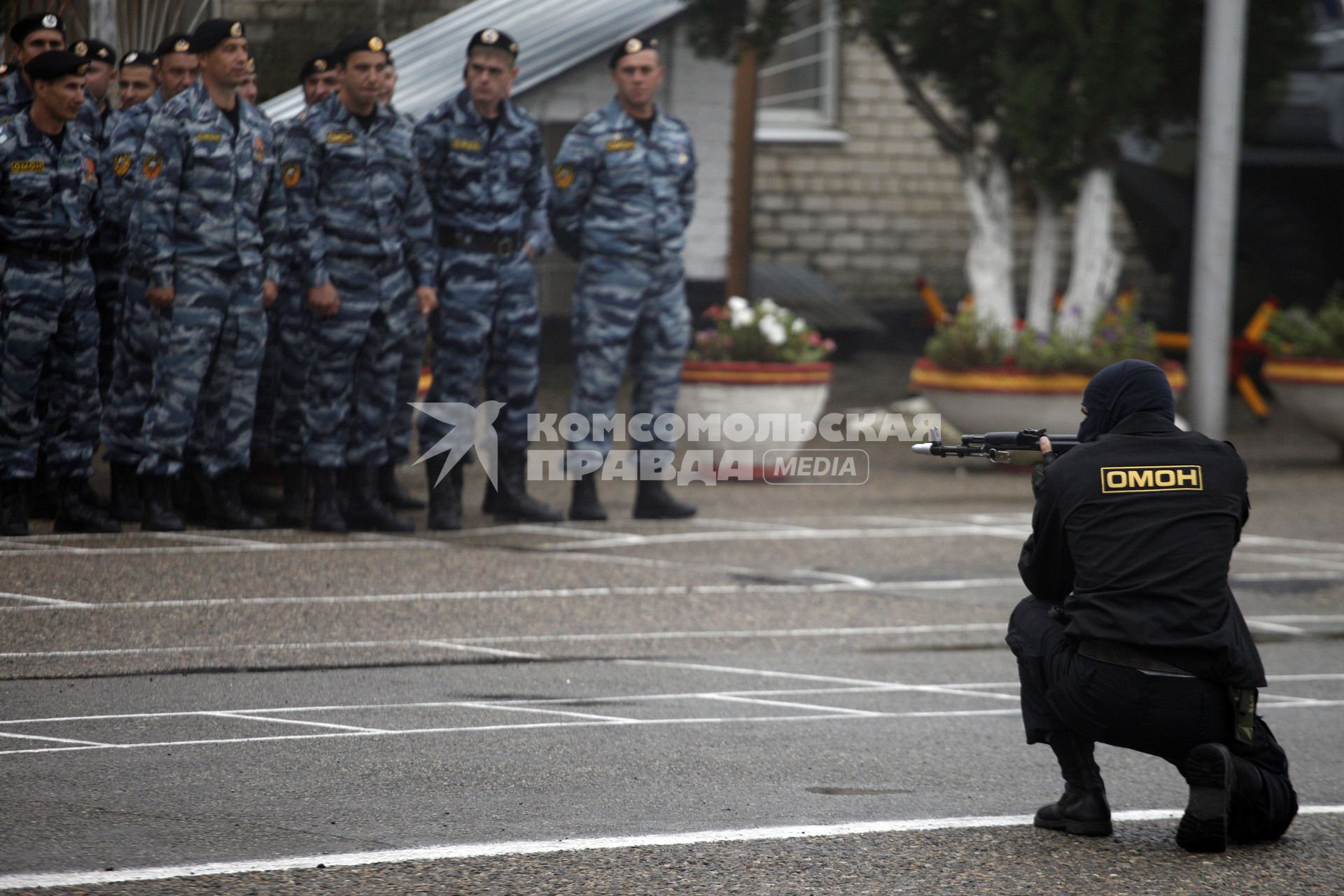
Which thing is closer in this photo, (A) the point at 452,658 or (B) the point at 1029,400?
(A) the point at 452,658

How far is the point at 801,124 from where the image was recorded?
21.7 m

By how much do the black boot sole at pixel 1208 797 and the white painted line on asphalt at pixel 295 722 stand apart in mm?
2397

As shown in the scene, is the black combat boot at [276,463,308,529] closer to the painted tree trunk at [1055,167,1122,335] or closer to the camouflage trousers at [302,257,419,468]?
the camouflage trousers at [302,257,419,468]

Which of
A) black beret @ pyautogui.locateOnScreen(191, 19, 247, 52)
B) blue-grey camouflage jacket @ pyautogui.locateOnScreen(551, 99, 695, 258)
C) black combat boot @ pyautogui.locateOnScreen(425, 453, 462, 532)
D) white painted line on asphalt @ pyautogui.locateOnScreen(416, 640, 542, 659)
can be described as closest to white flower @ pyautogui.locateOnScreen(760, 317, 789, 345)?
blue-grey camouflage jacket @ pyautogui.locateOnScreen(551, 99, 695, 258)

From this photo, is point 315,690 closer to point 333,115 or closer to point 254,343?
point 254,343

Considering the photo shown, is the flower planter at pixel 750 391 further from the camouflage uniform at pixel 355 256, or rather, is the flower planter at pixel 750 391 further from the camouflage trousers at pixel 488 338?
the camouflage uniform at pixel 355 256

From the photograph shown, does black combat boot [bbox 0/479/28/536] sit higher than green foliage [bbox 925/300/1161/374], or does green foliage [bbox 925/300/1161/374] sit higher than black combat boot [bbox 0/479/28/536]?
green foliage [bbox 925/300/1161/374]

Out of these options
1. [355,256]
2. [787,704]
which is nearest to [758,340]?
[355,256]

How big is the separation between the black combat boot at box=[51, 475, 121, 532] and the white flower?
466 cm

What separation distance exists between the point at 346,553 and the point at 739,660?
2444 mm

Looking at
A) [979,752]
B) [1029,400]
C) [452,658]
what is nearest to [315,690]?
[452,658]

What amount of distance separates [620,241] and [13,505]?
3.34m

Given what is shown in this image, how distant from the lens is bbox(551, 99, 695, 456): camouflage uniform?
9578 millimetres

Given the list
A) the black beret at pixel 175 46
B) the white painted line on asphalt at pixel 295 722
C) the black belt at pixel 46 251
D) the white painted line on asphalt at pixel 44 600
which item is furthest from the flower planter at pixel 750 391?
the white painted line on asphalt at pixel 295 722
